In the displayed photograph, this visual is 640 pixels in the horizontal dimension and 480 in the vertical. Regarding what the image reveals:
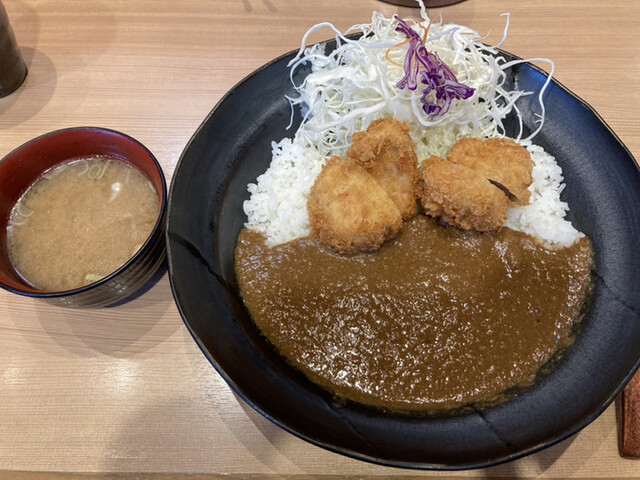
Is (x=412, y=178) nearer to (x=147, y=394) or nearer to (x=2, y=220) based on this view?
(x=147, y=394)

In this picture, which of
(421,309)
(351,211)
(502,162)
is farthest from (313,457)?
(502,162)

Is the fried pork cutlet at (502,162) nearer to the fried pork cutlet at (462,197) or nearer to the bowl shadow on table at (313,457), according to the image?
the fried pork cutlet at (462,197)

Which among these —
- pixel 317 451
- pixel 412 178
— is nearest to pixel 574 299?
pixel 412 178

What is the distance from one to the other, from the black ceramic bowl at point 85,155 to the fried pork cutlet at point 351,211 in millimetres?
671

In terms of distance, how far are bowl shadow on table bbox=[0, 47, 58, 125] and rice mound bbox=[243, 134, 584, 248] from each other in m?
1.39

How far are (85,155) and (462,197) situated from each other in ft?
5.49

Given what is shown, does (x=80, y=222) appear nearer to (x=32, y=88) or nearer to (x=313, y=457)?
(x=32, y=88)

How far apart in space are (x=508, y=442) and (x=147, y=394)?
140cm

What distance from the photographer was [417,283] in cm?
185

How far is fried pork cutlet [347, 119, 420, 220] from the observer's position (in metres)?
1.95

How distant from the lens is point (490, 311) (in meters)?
1.80

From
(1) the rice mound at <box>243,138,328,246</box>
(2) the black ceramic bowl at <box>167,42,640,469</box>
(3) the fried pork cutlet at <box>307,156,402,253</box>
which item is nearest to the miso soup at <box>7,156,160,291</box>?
(2) the black ceramic bowl at <box>167,42,640,469</box>

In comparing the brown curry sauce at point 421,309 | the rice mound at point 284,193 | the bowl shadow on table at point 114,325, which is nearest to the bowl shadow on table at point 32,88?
the bowl shadow on table at point 114,325

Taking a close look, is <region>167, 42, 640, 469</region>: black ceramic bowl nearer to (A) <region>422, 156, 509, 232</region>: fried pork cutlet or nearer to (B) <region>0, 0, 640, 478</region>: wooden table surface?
(B) <region>0, 0, 640, 478</region>: wooden table surface
